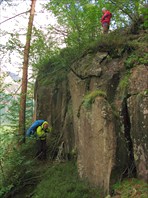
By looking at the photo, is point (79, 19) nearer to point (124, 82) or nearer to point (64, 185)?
point (124, 82)

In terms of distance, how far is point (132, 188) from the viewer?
6371mm

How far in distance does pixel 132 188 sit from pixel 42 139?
203 inches

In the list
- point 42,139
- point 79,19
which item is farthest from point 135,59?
point 42,139

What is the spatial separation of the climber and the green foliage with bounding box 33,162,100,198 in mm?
1114

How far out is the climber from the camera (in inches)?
406

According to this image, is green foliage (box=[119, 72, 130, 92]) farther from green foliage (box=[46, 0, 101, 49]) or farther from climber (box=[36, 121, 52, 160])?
climber (box=[36, 121, 52, 160])

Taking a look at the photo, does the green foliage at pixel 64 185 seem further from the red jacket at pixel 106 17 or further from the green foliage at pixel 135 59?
Result: the red jacket at pixel 106 17

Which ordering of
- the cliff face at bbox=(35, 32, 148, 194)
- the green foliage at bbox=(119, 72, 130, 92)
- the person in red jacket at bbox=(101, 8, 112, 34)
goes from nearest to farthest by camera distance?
1. the cliff face at bbox=(35, 32, 148, 194)
2. the green foliage at bbox=(119, 72, 130, 92)
3. the person in red jacket at bbox=(101, 8, 112, 34)

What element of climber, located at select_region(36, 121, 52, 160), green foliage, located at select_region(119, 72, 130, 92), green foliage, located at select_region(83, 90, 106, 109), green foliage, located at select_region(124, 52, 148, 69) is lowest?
climber, located at select_region(36, 121, 52, 160)

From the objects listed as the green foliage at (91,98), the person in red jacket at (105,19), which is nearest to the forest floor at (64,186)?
the green foliage at (91,98)

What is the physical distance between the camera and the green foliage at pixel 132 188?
607 centimetres

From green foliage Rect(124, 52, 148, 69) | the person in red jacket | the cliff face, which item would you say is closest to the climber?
the cliff face

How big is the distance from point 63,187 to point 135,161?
2633 millimetres

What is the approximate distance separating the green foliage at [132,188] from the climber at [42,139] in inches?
176
